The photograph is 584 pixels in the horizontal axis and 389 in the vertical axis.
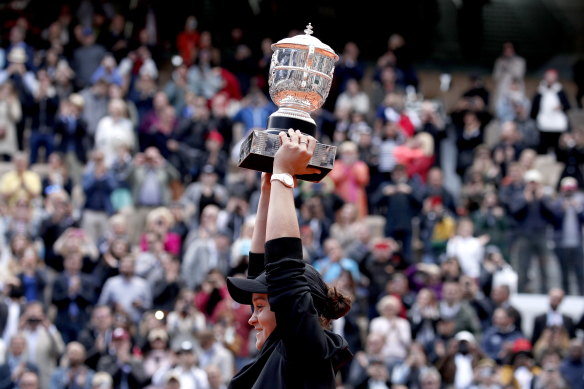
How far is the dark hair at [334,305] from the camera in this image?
477cm

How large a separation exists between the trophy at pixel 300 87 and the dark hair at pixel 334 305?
610 millimetres

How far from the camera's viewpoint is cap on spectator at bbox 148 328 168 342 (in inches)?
524

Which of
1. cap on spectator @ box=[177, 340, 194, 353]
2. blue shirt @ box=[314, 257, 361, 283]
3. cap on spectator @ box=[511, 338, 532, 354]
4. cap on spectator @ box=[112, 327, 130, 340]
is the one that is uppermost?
blue shirt @ box=[314, 257, 361, 283]

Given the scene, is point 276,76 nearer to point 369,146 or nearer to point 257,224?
point 257,224

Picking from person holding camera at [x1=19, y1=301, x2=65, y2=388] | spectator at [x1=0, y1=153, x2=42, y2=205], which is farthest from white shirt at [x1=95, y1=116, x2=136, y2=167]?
person holding camera at [x1=19, y1=301, x2=65, y2=388]

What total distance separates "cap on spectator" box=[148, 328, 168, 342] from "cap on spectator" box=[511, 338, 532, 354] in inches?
152

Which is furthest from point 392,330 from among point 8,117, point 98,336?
point 8,117

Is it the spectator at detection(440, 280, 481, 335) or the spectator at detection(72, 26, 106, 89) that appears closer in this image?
the spectator at detection(440, 280, 481, 335)

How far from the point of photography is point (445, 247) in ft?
55.3

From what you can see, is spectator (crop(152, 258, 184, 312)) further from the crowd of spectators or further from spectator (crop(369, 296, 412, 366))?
spectator (crop(369, 296, 412, 366))

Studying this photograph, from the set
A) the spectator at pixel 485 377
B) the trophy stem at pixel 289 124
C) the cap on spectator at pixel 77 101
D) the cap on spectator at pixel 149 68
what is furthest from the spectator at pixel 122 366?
the trophy stem at pixel 289 124

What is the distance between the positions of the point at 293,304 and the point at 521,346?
33.7 feet

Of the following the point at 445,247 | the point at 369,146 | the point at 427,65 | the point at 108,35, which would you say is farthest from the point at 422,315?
the point at 427,65

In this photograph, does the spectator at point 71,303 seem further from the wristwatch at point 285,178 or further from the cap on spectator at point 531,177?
the wristwatch at point 285,178
